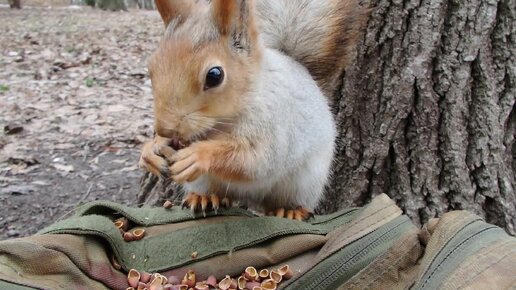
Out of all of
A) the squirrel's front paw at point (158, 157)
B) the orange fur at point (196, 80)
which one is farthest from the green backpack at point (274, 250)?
the orange fur at point (196, 80)

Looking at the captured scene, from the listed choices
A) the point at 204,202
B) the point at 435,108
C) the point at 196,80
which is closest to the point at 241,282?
the point at 204,202

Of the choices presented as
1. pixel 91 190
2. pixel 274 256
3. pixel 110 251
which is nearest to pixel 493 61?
pixel 274 256

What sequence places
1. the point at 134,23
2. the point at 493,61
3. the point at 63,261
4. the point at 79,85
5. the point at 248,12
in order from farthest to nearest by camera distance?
the point at 134,23
the point at 79,85
the point at 493,61
the point at 248,12
the point at 63,261

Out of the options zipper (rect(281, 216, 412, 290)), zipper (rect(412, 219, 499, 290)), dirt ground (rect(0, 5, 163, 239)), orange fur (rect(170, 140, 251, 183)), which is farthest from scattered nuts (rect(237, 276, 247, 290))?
dirt ground (rect(0, 5, 163, 239))

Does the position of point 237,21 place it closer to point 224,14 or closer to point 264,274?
point 224,14

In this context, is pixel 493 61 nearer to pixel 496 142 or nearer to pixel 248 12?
pixel 496 142

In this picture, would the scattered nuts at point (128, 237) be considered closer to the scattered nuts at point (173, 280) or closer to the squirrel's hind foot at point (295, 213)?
the scattered nuts at point (173, 280)
